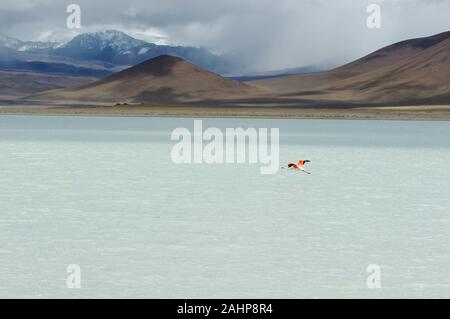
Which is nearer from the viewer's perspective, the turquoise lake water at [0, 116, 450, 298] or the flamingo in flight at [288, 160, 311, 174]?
the turquoise lake water at [0, 116, 450, 298]

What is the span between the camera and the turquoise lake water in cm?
1115

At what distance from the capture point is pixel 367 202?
18609 millimetres

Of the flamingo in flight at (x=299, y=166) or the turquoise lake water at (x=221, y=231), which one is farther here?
the flamingo in flight at (x=299, y=166)

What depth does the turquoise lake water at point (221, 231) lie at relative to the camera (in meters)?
11.1

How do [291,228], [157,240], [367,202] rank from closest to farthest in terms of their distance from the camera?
[157,240] → [291,228] → [367,202]

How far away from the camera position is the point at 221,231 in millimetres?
14773

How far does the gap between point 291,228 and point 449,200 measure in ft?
17.9

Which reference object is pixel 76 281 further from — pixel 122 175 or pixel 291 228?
pixel 122 175

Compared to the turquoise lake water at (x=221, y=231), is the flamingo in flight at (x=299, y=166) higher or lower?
higher

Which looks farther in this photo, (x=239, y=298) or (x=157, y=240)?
(x=157, y=240)

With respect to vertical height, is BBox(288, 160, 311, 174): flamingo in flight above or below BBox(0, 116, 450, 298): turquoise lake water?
above

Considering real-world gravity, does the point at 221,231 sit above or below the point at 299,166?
below

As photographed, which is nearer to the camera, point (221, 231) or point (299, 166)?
point (221, 231)
